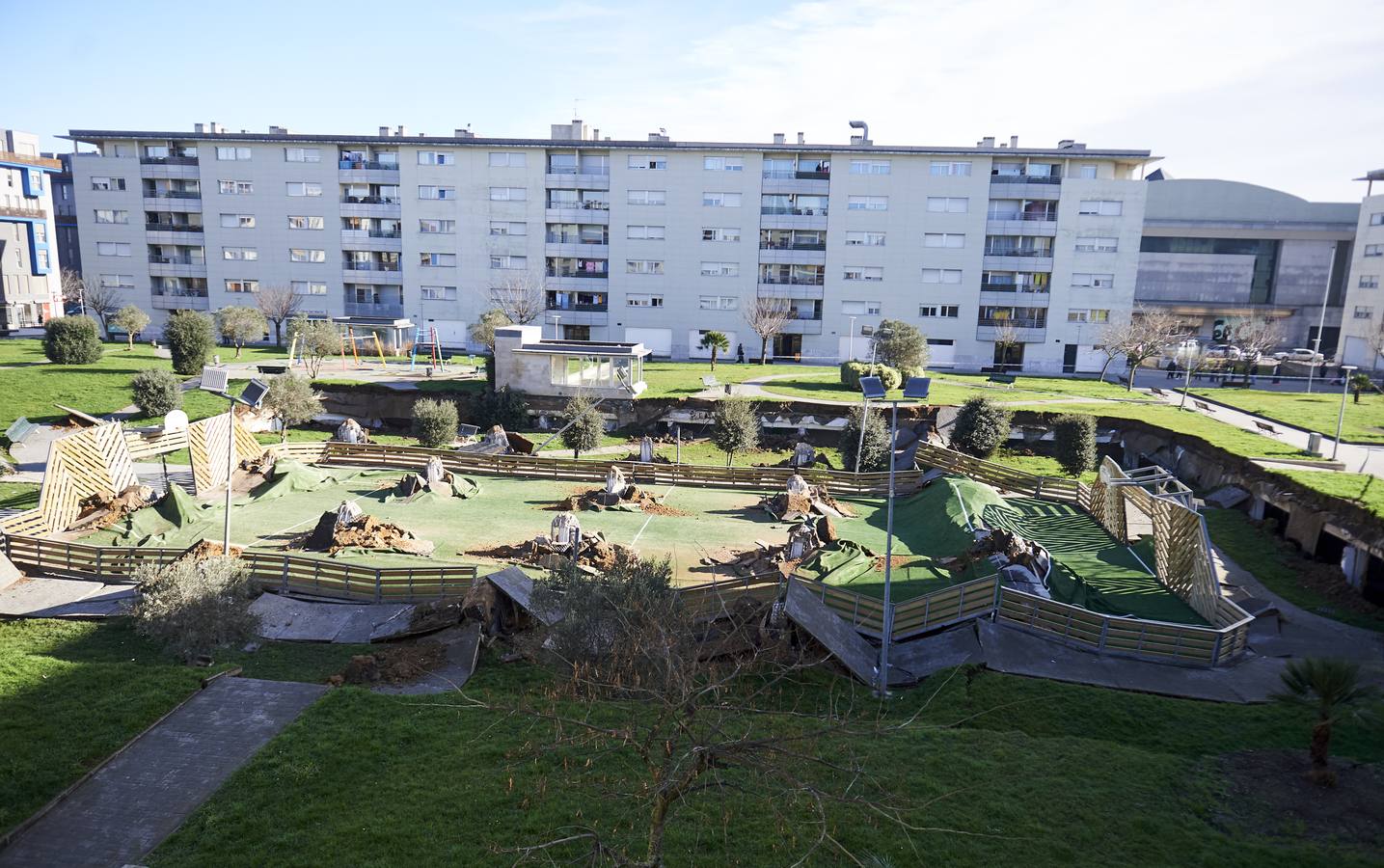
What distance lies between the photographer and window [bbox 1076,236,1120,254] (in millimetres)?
64688

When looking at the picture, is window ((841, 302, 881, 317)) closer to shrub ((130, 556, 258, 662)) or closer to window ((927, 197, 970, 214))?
window ((927, 197, 970, 214))

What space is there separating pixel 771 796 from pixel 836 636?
22.0 ft

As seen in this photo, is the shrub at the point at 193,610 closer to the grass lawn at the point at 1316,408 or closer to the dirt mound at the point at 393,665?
the dirt mound at the point at 393,665

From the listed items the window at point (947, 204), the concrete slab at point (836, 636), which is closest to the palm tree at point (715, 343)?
the window at point (947, 204)

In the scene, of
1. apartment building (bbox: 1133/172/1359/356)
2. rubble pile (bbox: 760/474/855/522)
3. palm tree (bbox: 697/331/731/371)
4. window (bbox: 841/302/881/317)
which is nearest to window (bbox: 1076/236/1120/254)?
window (bbox: 841/302/881/317)

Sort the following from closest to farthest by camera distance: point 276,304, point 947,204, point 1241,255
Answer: point 276,304 < point 947,204 < point 1241,255

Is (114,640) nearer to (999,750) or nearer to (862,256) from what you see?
(999,750)

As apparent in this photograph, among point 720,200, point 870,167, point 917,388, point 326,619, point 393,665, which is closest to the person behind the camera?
point 917,388

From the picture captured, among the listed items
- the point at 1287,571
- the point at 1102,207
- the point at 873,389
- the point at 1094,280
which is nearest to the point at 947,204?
the point at 1102,207

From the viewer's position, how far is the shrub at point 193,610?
645 inches

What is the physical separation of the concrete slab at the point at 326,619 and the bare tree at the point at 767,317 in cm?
4549

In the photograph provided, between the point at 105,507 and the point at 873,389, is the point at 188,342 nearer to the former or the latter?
the point at 105,507

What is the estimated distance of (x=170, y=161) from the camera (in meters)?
69.4

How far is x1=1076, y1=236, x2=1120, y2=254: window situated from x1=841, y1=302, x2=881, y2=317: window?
15.1m
